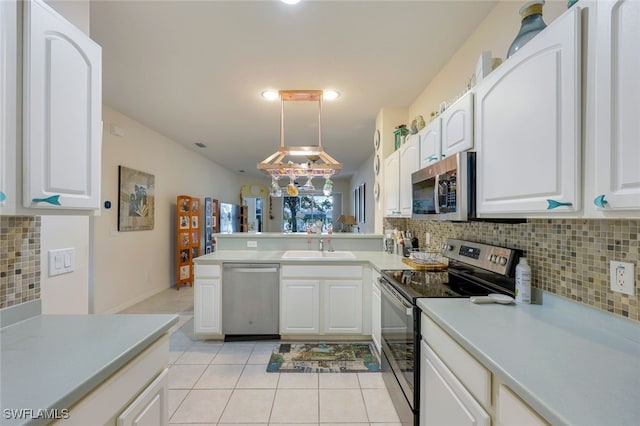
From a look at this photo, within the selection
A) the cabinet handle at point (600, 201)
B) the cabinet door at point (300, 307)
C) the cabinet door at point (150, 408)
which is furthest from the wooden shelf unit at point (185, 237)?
the cabinet handle at point (600, 201)

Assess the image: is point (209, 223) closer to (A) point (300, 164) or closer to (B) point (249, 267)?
(B) point (249, 267)

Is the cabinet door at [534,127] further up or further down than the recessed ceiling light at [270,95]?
further down

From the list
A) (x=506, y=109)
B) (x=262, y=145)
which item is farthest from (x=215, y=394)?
(x=262, y=145)

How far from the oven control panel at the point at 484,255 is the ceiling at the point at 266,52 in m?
1.55

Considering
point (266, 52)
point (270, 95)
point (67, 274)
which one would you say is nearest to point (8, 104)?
point (67, 274)

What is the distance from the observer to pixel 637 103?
2.40ft

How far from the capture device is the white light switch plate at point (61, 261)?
4.51 ft

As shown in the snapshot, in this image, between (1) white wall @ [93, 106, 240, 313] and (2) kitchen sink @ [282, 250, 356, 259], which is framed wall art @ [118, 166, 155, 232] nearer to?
(1) white wall @ [93, 106, 240, 313]

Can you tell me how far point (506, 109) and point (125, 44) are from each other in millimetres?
2647

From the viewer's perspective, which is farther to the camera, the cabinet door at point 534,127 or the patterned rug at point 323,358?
the patterned rug at point 323,358

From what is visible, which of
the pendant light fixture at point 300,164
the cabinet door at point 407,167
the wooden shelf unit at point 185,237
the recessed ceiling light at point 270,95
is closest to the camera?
the cabinet door at point 407,167

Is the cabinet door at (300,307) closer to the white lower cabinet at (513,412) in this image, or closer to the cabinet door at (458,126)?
the cabinet door at (458,126)

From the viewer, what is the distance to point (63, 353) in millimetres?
894

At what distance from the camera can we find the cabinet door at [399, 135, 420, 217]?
2350 mm
